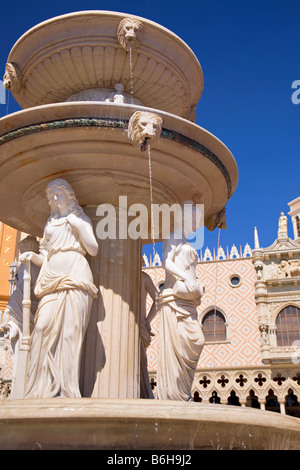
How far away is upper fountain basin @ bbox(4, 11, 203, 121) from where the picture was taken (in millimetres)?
4645

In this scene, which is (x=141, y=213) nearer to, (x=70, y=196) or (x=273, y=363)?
(x=70, y=196)

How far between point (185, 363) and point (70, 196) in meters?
1.71

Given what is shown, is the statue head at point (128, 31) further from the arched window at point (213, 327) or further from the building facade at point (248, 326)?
the arched window at point (213, 327)

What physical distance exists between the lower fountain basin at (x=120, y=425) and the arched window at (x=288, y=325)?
2009 cm

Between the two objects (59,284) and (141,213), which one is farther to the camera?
(141,213)

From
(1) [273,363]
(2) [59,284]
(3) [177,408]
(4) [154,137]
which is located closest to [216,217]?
(4) [154,137]

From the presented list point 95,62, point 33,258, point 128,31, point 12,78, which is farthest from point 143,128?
point 12,78

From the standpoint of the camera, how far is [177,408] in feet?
9.69

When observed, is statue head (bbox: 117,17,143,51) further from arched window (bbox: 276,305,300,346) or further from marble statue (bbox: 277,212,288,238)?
marble statue (bbox: 277,212,288,238)

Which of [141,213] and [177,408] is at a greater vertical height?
[141,213]

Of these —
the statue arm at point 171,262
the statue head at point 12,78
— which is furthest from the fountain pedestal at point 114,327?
the statue head at point 12,78

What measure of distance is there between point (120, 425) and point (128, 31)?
3293 mm

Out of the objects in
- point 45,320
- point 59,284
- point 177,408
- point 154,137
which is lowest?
point 177,408

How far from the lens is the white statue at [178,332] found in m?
4.22
